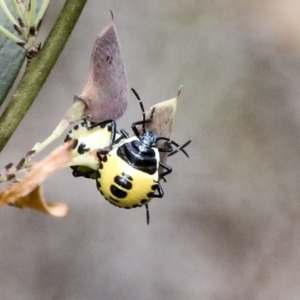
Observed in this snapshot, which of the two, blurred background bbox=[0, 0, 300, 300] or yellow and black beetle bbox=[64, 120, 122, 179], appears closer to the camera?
yellow and black beetle bbox=[64, 120, 122, 179]

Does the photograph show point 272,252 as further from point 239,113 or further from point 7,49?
point 7,49

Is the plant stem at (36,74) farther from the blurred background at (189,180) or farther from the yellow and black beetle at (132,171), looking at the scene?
the blurred background at (189,180)

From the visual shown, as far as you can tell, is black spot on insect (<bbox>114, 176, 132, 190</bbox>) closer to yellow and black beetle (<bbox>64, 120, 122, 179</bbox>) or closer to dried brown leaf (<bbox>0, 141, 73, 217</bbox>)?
yellow and black beetle (<bbox>64, 120, 122, 179</bbox>)

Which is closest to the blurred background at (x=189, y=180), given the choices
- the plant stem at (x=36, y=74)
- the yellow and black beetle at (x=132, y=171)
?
the yellow and black beetle at (x=132, y=171)

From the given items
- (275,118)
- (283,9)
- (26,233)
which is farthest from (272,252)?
(283,9)

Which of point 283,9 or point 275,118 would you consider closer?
point 275,118

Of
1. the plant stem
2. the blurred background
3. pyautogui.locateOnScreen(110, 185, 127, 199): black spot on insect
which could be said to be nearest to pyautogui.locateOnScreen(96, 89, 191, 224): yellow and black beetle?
pyautogui.locateOnScreen(110, 185, 127, 199): black spot on insect
